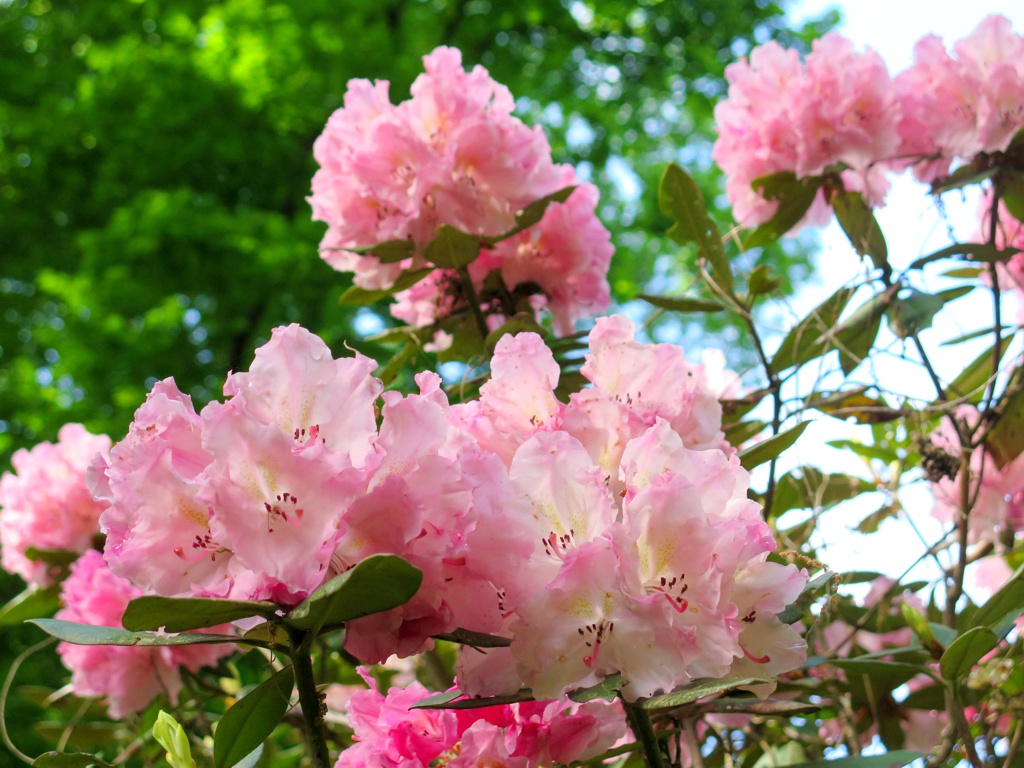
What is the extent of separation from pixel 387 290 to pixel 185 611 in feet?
2.74

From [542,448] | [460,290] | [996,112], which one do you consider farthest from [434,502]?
[996,112]

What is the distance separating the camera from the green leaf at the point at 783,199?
1.47 m

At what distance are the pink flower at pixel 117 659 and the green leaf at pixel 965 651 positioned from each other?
1.05 metres

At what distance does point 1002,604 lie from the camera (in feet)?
3.36

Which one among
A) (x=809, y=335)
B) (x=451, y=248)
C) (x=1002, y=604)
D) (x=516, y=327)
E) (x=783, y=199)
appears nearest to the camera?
(x=1002, y=604)

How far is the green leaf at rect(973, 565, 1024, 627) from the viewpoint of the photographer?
102cm

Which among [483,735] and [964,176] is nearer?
[483,735]

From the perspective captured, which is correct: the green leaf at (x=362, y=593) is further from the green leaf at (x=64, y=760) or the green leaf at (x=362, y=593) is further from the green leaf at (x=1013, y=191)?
the green leaf at (x=1013, y=191)

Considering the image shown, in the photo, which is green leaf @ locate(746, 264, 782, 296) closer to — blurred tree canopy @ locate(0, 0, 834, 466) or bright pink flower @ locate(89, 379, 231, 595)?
bright pink flower @ locate(89, 379, 231, 595)

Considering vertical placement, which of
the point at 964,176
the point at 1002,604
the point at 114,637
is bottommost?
the point at 1002,604

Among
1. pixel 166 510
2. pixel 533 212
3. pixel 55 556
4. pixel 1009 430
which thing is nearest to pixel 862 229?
pixel 1009 430

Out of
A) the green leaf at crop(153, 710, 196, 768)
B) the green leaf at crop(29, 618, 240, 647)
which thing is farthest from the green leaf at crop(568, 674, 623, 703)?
the green leaf at crop(153, 710, 196, 768)

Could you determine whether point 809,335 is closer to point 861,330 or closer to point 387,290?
point 861,330

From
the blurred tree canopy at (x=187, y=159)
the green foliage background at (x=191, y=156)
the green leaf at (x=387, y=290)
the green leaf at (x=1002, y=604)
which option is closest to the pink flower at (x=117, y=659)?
the green leaf at (x=387, y=290)
